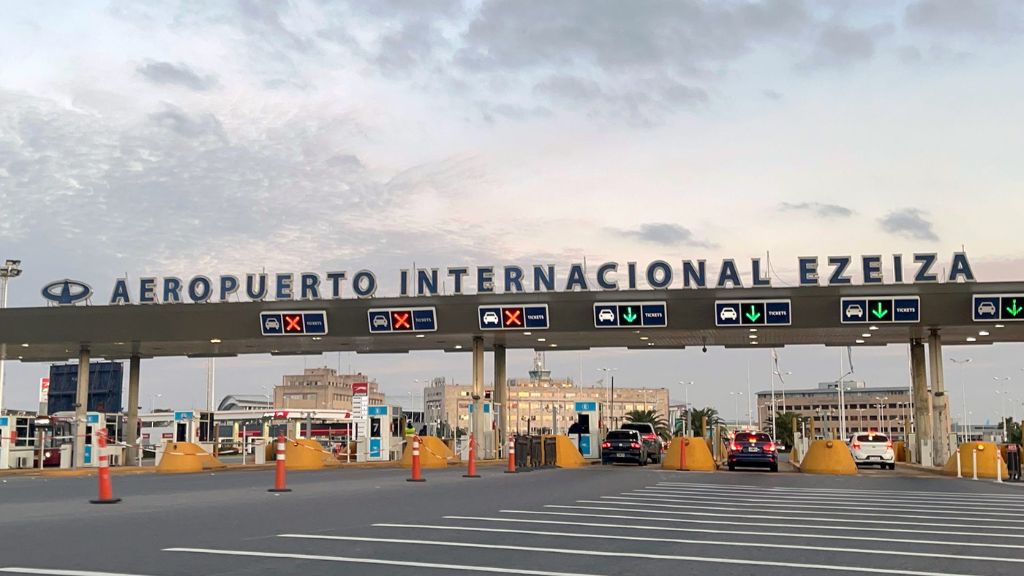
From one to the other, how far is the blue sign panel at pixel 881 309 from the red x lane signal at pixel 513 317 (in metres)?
12.1

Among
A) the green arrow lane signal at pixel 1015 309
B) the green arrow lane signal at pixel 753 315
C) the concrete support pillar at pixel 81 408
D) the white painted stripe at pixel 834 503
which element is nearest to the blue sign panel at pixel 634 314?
the green arrow lane signal at pixel 753 315

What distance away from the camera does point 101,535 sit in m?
11.5

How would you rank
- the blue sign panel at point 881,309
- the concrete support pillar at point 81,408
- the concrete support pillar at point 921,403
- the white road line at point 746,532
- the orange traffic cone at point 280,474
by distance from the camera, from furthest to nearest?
1. the concrete support pillar at point 81,408
2. the concrete support pillar at point 921,403
3. the blue sign panel at point 881,309
4. the orange traffic cone at point 280,474
5. the white road line at point 746,532

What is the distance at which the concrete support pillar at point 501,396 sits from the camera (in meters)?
45.7

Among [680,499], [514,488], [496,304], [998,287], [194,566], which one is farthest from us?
[496,304]

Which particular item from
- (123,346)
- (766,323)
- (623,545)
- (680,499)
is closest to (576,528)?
(623,545)

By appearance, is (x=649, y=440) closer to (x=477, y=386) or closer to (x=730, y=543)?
(x=477, y=386)

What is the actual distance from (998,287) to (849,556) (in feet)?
97.0

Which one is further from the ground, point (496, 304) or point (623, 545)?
point (496, 304)

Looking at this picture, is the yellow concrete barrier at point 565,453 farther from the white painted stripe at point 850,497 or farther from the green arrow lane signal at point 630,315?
the white painted stripe at point 850,497

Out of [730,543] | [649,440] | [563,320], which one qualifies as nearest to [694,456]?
[563,320]

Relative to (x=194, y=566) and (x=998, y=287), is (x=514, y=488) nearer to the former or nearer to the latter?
(x=194, y=566)

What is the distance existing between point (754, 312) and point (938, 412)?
868 cm

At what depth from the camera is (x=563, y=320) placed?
40.5m
